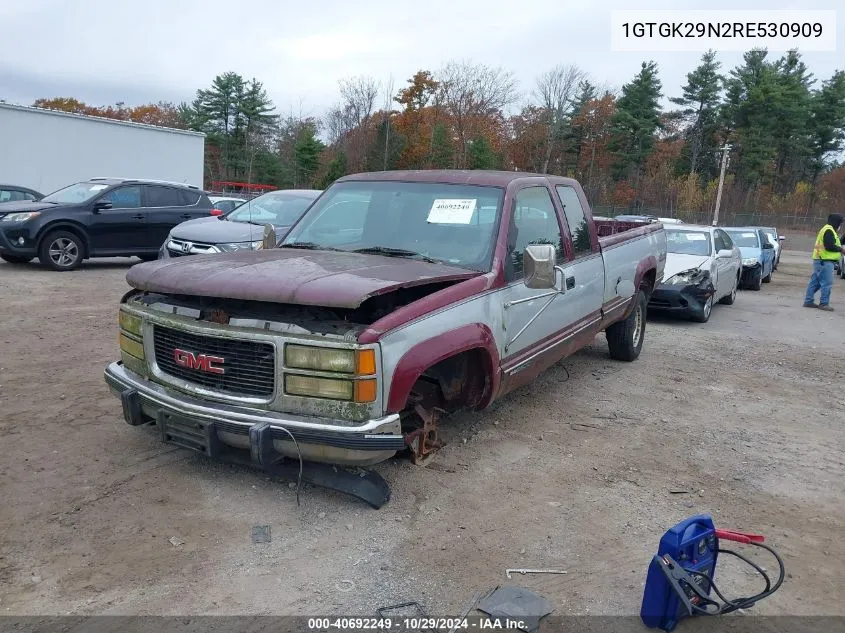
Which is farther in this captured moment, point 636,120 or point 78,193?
point 636,120

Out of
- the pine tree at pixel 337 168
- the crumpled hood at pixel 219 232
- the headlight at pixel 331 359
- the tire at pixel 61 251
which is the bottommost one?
the tire at pixel 61 251

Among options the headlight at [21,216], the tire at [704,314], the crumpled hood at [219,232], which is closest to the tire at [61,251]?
the headlight at [21,216]

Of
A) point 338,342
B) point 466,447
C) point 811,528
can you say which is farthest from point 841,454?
point 338,342

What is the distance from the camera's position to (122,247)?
1244cm

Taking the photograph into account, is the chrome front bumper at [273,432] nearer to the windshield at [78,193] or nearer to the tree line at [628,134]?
the windshield at [78,193]

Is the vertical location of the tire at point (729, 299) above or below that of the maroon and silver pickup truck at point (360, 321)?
below

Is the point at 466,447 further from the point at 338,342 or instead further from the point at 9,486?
the point at 9,486

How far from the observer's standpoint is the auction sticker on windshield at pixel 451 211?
4766 millimetres

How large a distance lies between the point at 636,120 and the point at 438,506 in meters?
59.8

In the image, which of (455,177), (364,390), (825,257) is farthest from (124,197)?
(825,257)

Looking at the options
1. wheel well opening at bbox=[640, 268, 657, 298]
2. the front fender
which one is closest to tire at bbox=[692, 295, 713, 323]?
wheel well opening at bbox=[640, 268, 657, 298]

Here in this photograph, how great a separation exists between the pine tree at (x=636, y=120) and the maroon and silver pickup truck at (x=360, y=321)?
5755cm

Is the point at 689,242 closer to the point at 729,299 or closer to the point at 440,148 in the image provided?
the point at 729,299

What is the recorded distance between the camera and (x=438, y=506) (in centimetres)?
395
